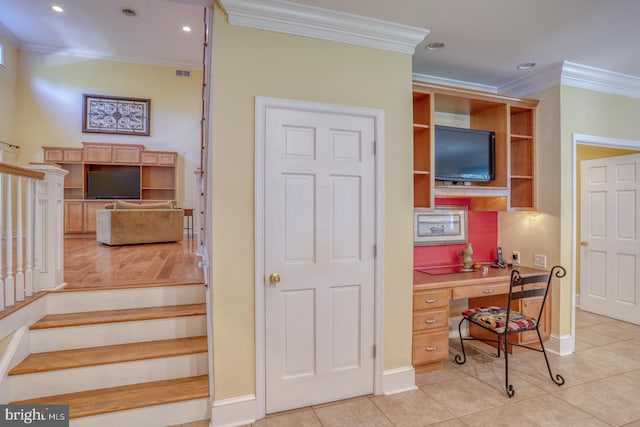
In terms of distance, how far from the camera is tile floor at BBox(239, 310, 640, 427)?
2236mm

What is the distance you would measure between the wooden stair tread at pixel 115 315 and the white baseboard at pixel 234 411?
30.5 inches

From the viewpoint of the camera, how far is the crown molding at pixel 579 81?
129 inches

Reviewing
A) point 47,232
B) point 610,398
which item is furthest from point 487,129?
point 47,232

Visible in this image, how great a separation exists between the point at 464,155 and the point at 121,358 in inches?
133

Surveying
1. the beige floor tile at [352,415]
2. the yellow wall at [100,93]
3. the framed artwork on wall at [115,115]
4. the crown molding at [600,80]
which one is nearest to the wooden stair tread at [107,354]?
the beige floor tile at [352,415]

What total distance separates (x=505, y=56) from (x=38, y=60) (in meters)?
8.38

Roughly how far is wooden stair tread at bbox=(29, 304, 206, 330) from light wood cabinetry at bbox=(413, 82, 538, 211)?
224cm

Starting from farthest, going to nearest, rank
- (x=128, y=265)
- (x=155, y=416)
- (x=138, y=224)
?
(x=138, y=224) < (x=128, y=265) < (x=155, y=416)

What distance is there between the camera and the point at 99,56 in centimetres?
685

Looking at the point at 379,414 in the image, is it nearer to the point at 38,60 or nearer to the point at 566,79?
the point at 566,79

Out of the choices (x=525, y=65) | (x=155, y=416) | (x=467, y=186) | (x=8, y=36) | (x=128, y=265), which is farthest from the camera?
(x=8, y=36)

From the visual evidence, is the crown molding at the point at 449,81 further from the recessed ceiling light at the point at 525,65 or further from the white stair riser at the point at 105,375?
the white stair riser at the point at 105,375

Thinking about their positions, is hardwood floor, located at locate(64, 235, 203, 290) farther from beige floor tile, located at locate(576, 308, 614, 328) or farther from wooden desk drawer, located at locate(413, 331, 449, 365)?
beige floor tile, located at locate(576, 308, 614, 328)

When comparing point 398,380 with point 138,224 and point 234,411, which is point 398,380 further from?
point 138,224
